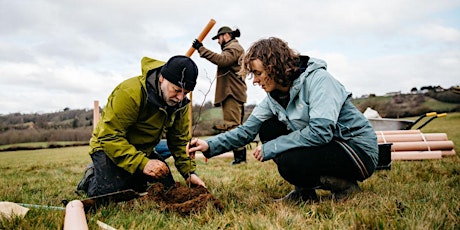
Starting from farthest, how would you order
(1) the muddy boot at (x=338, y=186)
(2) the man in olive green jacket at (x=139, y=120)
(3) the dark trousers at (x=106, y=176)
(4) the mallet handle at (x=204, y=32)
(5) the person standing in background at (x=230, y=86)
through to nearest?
1. (5) the person standing in background at (x=230, y=86)
2. (4) the mallet handle at (x=204, y=32)
3. (3) the dark trousers at (x=106, y=176)
4. (2) the man in olive green jacket at (x=139, y=120)
5. (1) the muddy boot at (x=338, y=186)

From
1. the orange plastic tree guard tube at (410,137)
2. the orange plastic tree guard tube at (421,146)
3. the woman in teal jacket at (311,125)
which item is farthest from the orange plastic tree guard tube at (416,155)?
the woman in teal jacket at (311,125)

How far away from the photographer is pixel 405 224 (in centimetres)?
181

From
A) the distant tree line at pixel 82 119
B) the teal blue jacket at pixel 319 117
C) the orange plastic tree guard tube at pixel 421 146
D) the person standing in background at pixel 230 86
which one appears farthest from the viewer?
the distant tree line at pixel 82 119

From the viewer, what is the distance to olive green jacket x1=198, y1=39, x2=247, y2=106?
19.4ft

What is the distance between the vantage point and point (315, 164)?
8.61ft

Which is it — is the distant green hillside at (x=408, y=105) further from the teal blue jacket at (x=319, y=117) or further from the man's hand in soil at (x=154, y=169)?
Answer: the man's hand in soil at (x=154, y=169)

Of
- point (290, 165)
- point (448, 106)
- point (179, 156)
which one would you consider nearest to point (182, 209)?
point (290, 165)

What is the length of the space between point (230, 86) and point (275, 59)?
353 centimetres

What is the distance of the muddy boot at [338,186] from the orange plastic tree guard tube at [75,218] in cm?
171

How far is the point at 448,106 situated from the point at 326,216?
20.6 m

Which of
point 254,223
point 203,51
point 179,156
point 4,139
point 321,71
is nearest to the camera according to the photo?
point 254,223

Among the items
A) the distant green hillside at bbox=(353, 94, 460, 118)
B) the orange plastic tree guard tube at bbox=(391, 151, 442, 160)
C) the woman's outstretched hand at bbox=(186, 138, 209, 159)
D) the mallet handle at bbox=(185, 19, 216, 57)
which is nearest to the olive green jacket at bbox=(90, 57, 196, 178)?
the woman's outstretched hand at bbox=(186, 138, 209, 159)

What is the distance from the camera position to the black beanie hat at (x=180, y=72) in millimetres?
2850

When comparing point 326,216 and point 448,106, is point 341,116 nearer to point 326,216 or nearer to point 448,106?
point 326,216
